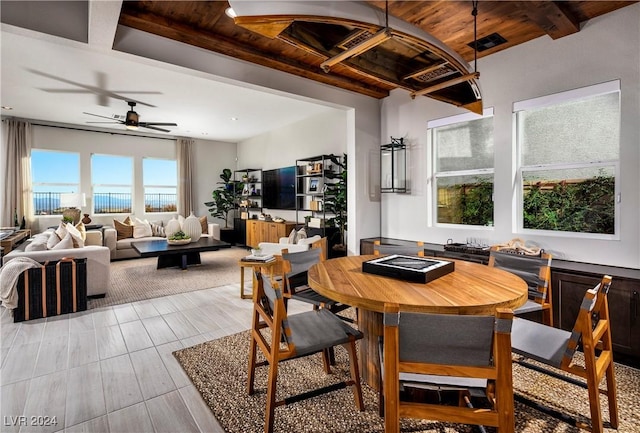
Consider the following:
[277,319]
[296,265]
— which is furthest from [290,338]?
[296,265]

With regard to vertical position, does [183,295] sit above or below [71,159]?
below

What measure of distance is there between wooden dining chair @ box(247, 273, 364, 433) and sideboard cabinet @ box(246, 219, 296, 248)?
453cm

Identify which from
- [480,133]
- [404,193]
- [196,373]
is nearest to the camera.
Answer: [196,373]

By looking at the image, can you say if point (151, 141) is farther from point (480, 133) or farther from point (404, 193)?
point (480, 133)

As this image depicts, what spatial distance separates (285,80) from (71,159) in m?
6.09

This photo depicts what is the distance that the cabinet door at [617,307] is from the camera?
233 cm

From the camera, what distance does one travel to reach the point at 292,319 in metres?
1.97

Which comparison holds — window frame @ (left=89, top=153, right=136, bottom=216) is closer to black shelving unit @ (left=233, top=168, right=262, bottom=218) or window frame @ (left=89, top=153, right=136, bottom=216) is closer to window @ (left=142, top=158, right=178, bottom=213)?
window @ (left=142, top=158, right=178, bottom=213)

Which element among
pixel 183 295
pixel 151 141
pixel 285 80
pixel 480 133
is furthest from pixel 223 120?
pixel 480 133

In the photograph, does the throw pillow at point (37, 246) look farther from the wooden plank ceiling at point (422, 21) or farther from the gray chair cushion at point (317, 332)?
the gray chair cushion at point (317, 332)

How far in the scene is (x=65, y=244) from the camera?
4.00 metres

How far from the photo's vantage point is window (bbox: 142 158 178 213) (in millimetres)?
8077

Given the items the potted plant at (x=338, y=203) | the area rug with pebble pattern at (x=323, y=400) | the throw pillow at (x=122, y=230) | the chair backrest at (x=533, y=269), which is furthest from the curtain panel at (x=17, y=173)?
the chair backrest at (x=533, y=269)

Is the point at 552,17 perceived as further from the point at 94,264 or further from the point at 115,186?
the point at 115,186
